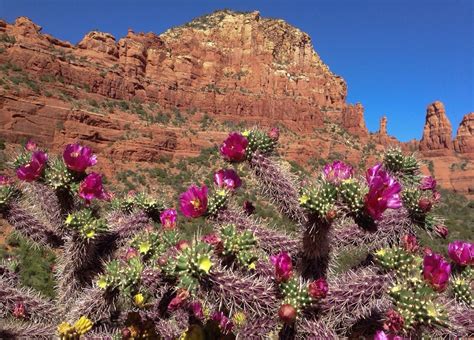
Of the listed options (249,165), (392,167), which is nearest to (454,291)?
(392,167)

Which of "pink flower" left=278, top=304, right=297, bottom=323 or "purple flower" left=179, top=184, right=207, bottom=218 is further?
"purple flower" left=179, top=184, right=207, bottom=218

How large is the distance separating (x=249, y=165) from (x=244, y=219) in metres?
0.57

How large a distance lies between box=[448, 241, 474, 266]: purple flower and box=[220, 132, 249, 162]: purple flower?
8.29ft

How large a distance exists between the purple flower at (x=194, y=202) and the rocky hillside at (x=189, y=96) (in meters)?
13.5

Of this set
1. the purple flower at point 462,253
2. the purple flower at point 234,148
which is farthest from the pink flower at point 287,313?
the purple flower at point 462,253

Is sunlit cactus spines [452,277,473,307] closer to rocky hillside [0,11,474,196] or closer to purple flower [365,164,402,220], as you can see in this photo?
purple flower [365,164,402,220]

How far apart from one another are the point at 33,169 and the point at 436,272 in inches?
152

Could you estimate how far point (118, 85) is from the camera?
1763 inches

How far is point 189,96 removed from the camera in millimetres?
53219

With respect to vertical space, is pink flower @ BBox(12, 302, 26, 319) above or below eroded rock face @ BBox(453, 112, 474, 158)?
below

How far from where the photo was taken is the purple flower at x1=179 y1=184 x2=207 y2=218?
326cm

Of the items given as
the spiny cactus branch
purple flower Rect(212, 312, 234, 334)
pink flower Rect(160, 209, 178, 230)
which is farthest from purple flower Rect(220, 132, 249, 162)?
purple flower Rect(212, 312, 234, 334)

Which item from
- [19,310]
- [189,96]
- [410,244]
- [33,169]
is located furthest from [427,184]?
[189,96]

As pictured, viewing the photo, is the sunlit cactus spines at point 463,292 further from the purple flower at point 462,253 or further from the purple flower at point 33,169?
the purple flower at point 33,169
